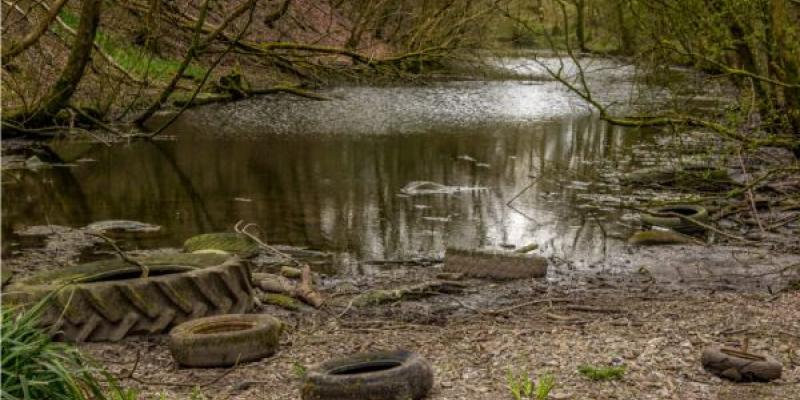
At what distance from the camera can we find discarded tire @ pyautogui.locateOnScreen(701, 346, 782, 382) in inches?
271

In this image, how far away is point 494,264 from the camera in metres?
11.2

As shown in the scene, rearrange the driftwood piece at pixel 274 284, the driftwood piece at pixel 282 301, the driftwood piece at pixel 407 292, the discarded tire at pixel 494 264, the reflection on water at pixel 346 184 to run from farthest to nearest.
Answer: the reflection on water at pixel 346 184 < the discarded tire at pixel 494 264 < the driftwood piece at pixel 274 284 < the driftwood piece at pixel 407 292 < the driftwood piece at pixel 282 301

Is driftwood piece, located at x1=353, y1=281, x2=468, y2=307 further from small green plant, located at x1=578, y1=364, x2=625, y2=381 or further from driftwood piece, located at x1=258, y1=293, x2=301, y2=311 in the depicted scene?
small green plant, located at x1=578, y1=364, x2=625, y2=381

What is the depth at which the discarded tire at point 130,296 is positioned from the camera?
327 inches

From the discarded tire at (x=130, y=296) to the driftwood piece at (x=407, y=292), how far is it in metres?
1.25

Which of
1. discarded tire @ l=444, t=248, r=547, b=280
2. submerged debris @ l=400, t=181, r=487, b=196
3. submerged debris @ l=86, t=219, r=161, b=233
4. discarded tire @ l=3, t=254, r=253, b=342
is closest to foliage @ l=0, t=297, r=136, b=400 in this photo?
discarded tire @ l=3, t=254, r=253, b=342

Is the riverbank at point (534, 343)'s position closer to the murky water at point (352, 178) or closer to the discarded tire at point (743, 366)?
the discarded tire at point (743, 366)

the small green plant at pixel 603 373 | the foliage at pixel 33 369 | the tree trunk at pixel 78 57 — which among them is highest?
the tree trunk at pixel 78 57

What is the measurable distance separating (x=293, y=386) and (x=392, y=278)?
14.5ft

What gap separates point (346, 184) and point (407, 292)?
7802mm

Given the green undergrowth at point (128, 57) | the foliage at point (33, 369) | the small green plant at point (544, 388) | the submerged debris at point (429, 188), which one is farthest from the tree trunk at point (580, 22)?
the foliage at point (33, 369)

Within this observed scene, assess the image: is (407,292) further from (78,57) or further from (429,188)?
(429,188)

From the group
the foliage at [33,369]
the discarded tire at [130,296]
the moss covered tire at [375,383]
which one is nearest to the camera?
the foliage at [33,369]

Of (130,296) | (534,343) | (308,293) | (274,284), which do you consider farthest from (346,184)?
(534,343)
